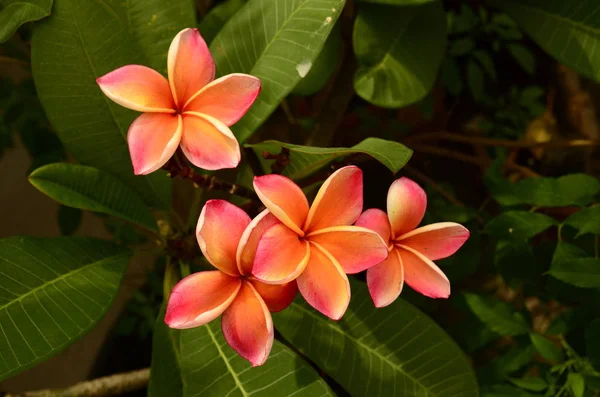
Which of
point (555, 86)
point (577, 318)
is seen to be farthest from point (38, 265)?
point (555, 86)

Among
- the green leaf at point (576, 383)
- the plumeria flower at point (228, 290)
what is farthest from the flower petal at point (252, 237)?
the green leaf at point (576, 383)

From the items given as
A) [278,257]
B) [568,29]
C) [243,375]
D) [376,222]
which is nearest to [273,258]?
[278,257]

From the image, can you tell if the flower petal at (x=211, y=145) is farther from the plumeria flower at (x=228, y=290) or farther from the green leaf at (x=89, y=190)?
the green leaf at (x=89, y=190)

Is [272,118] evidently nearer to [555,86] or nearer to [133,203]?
[133,203]

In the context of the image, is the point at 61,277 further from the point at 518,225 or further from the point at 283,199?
the point at 518,225

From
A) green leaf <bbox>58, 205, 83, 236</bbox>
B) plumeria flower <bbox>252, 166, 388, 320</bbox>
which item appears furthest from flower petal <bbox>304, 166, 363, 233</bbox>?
green leaf <bbox>58, 205, 83, 236</bbox>

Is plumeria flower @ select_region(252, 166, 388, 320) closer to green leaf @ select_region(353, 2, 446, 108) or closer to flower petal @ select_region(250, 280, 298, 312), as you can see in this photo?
flower petal @ select_region(250, 280, 298, 312)
